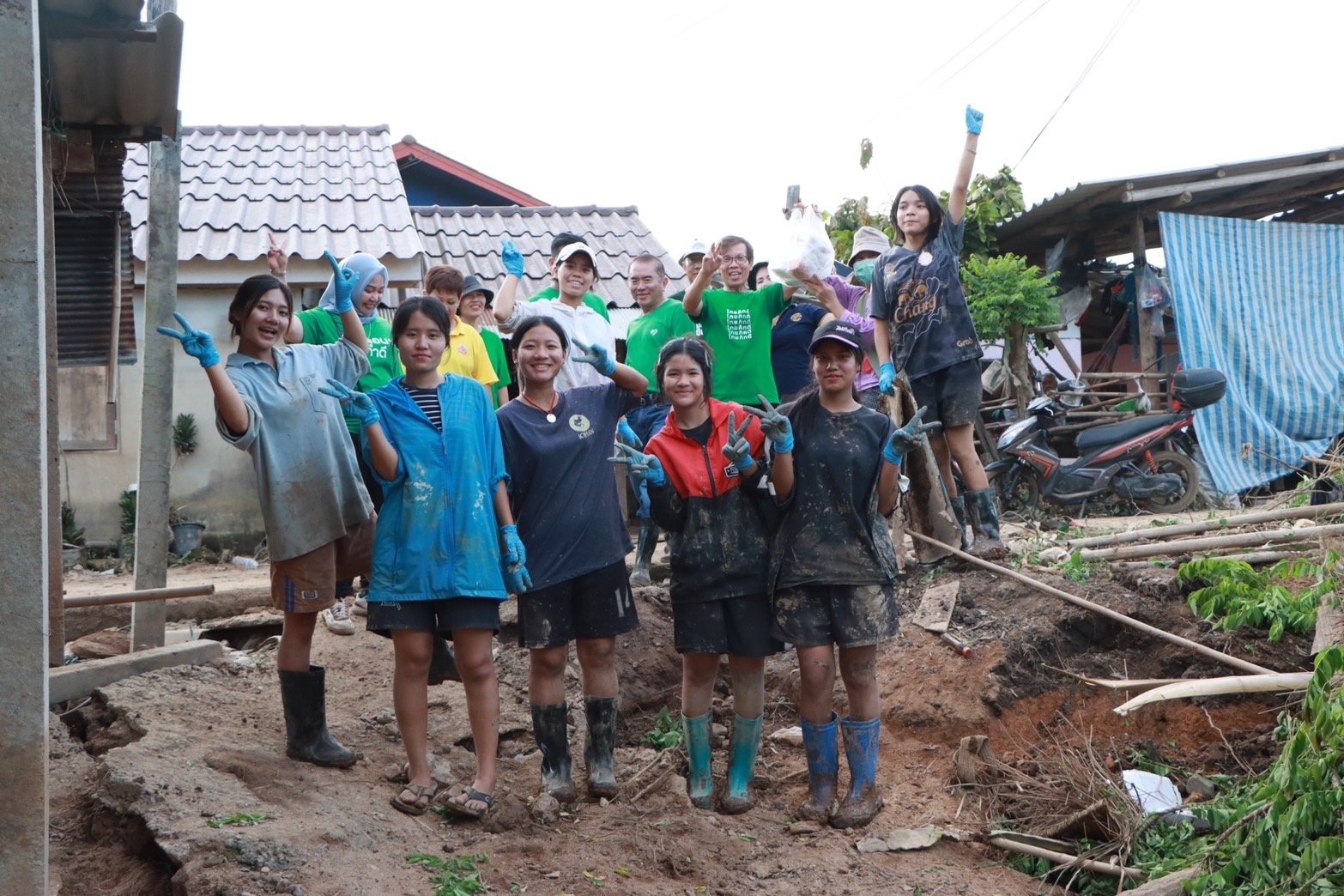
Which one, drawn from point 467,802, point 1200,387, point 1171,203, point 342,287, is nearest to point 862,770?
point 467,802

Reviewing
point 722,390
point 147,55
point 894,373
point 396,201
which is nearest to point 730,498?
point 722,390

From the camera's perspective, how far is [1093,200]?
10.8 meters

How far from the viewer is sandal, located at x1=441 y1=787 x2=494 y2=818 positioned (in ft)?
12.2

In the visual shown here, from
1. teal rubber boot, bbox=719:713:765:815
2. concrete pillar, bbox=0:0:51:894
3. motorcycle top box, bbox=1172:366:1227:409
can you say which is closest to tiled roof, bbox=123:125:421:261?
teal rubber boot, bbox=719:713:765:815

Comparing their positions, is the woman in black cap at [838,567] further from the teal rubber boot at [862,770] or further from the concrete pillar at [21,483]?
the concrete pillar at [21,483]

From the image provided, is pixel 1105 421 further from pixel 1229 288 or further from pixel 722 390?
pixel 722 390

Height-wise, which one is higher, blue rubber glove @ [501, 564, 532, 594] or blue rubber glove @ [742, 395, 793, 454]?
blue rubber glove @ [742, 395, 793, 454]

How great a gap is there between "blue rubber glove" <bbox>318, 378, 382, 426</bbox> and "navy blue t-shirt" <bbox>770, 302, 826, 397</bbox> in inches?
103

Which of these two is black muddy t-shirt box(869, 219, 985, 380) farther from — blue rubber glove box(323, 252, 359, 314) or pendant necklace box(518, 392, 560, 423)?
blue rubber glove box(323, 252, 359, 314)

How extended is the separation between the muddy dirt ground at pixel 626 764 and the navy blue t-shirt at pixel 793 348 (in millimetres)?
1270

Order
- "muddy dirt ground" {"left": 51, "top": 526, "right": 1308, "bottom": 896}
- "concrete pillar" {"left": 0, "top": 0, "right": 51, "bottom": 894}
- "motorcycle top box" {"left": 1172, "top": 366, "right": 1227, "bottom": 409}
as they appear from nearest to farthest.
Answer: "concrete pillar" {"left": 0, "top": 0, "right": 51, "bottom": 894}
"muddy dirt ground" {"left": 51, "top": 526, "right": 1308, "bottom": 896}
"motorcycle top box" {"left": 1172, "top": 366, "right": 1227, "bottom": 409}

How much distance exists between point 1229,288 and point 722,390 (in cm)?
709

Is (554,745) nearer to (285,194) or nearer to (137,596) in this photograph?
(137,596)

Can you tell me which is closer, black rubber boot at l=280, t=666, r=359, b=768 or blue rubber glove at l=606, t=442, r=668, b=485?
blue rubber glove at l=606, t=442, r=668, b=485
